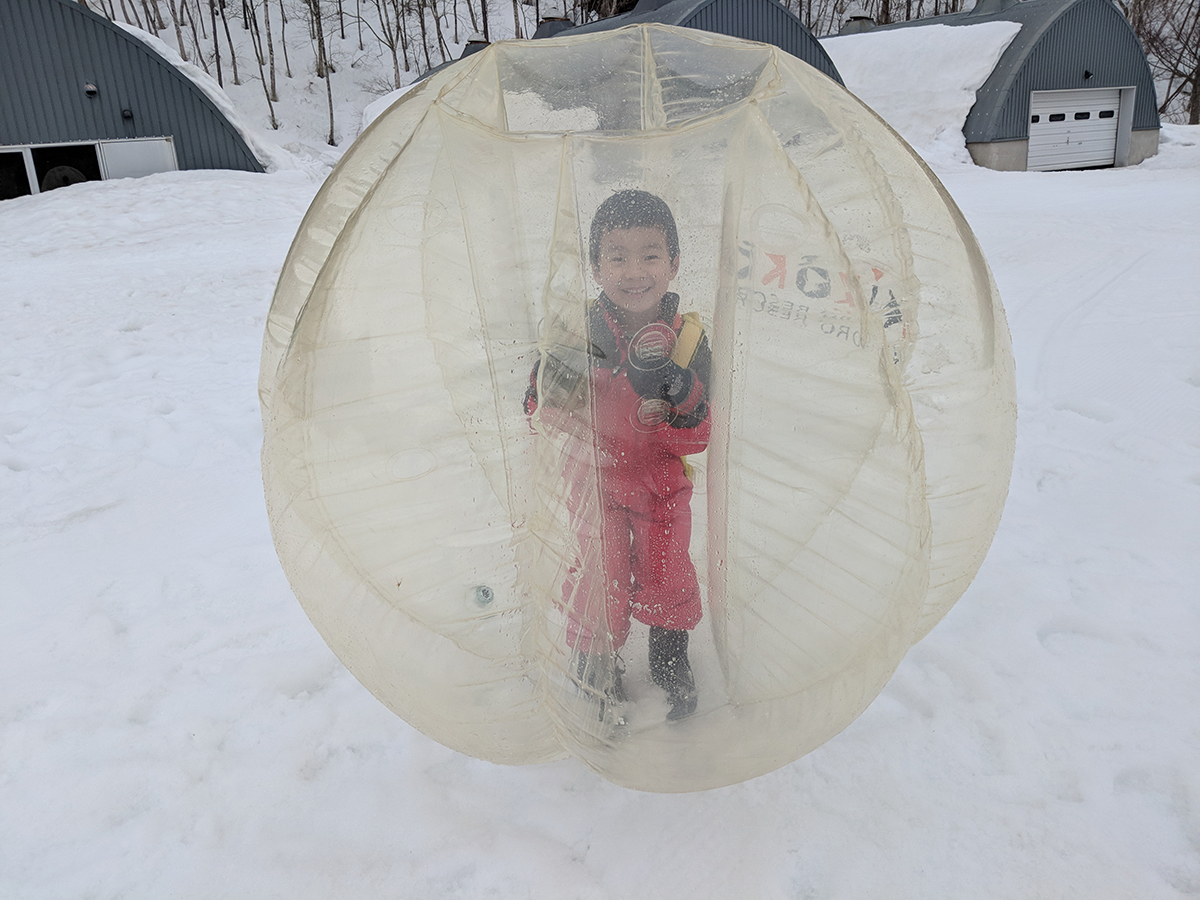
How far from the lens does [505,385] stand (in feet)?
4.90

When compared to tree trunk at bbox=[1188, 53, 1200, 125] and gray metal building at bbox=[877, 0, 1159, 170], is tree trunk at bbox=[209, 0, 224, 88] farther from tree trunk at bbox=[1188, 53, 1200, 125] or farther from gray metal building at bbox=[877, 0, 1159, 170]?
tree trunk at bbox=[1188, 53, 1200, 125]

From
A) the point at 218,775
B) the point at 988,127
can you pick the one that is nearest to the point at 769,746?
the point at 218,775

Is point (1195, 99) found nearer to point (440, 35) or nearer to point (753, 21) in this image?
point (753, 21)

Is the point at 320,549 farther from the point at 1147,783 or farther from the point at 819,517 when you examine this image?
the point at 1147,783

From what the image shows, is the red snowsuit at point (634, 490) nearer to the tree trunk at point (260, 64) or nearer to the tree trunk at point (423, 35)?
the tree trunk at point (260, 64)

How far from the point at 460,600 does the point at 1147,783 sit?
1511 mm

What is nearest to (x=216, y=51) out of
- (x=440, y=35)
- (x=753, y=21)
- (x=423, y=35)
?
(x=423, y=35)

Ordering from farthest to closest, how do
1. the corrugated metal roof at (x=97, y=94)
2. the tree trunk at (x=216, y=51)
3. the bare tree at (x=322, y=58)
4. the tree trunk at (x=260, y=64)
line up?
the tree trunk at (x=216, y=51)
the tree trunk at (x=260, y=64)
the bare tree at (x=322, y=58)
the corrugated metal roof at (x=97, y=94)

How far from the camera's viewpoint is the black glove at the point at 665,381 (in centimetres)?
144

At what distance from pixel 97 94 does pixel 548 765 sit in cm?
1393

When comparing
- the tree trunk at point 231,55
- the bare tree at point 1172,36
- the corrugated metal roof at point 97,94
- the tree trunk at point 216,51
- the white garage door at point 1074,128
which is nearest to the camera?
the corrugated metal roof at point 97,94

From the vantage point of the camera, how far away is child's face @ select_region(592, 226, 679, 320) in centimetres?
145

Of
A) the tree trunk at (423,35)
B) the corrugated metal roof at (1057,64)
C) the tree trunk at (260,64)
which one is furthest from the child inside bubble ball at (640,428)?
the tree trunk at (423,35)

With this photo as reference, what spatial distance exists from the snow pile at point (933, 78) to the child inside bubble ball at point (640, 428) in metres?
14.0
